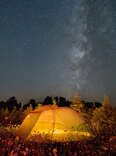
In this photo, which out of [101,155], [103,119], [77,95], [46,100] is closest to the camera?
[101,155]

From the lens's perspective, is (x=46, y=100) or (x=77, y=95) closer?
(x=77, y=95)

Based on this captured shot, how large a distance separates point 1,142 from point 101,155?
281cm

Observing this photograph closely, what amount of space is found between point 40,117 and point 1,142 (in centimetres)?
592

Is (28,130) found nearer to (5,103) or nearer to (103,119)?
(103,119)

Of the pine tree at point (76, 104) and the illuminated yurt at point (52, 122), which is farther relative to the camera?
the pine tree at point (76, 104)

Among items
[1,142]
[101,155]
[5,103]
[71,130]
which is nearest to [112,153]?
[101,155]

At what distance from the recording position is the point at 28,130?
11109 mm

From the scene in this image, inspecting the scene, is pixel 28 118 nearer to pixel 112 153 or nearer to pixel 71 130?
pixel 71 130

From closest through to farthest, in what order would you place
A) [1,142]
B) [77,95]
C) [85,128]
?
[1,142] < [85,128] < [77,95]

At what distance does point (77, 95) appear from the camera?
1387 inches

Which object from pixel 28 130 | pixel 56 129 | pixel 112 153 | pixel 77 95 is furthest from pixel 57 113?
pixel 77 95

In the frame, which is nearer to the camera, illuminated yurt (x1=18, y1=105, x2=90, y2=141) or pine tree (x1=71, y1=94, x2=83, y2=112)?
illuminated yurt (x1=18, y1=105, x2=90, y2=141)

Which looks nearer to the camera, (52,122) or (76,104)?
(52,122)

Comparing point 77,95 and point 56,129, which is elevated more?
point 77,95
